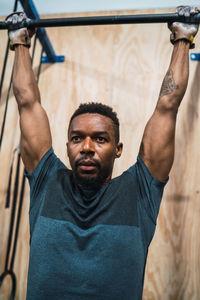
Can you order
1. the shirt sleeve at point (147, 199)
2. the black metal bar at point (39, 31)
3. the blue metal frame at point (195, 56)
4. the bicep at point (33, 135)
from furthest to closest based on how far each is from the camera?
1. the blue metal frame at point (195, 56)
2. the black metal bar at point (39, 31)
3. the bicep at point (33, 135)
4. the shirt sleeve at point (147, 199)

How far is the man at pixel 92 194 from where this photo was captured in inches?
41.6

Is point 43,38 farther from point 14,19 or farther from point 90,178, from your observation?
point 90,178

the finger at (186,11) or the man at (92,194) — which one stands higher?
the finger at (186,11)

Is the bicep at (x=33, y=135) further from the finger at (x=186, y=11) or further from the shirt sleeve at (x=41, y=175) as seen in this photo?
the finger at (x=186, y=11)

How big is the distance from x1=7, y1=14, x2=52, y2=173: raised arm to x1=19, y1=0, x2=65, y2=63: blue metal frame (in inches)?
12.1

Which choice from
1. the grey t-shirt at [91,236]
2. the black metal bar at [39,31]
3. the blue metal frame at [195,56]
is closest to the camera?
the grey t-shirt at [91,236]

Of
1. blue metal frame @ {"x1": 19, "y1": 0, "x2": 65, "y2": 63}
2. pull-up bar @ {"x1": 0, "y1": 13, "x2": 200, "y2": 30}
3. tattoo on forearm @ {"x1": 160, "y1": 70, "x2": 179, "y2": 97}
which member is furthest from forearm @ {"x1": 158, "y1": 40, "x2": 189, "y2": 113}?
blue metal frame @ {"x1": 19, "y1": 0, "x2": 65, "y2": 63}

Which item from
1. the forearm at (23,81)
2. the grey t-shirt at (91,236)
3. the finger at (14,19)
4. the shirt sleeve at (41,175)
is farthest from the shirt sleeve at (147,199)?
the finger at (14,19)

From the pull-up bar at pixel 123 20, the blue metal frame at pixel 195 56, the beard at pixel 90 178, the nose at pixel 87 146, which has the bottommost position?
the beard at pixel 90 178

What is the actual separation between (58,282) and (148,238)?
1.29 feet

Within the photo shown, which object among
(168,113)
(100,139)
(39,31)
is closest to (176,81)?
(168,113)

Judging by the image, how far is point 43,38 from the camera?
181 centimetres

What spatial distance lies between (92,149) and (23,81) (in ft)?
1.54

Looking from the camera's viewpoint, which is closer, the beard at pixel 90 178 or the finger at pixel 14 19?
the beard at pixel 90 178
